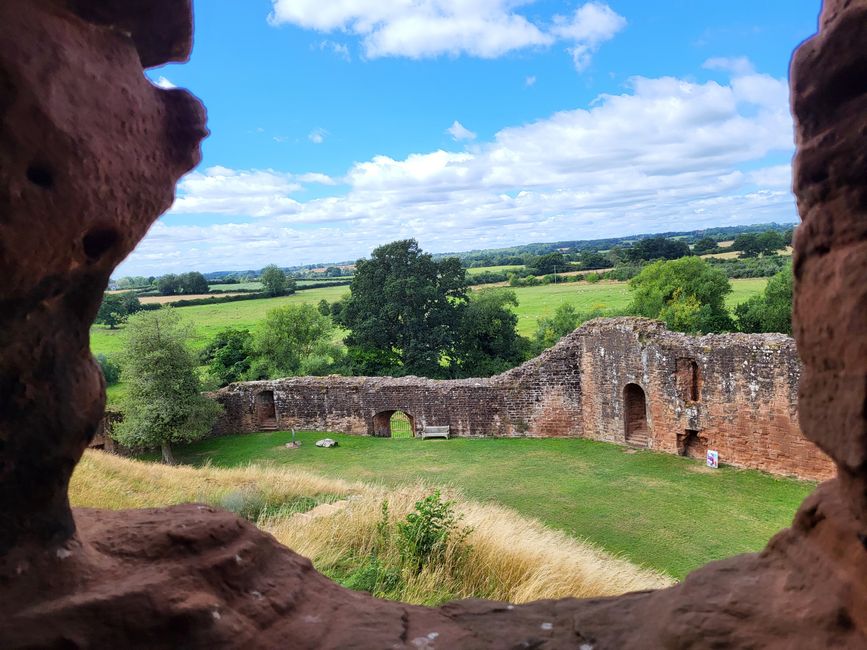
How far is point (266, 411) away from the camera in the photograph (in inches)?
869

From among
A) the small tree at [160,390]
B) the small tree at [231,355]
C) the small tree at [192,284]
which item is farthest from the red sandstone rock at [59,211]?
the small tree at [192,284]

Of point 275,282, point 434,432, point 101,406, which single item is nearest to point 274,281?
point 275,282

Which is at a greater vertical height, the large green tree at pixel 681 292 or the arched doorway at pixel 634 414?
the large green tree at pixel 681 292

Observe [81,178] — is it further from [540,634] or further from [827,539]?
[827,539]

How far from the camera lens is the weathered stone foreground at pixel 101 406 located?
1896 millimetres

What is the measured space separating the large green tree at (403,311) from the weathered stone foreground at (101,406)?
2579 centimetres

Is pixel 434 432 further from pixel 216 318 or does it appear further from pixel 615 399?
pixel 216 318

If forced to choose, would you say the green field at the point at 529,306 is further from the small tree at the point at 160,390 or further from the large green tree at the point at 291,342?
the small tree at the point at 160,390

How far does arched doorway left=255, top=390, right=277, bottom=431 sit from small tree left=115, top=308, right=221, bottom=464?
179cm

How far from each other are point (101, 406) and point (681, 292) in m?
35.6

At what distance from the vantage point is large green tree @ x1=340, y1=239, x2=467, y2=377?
28.8m

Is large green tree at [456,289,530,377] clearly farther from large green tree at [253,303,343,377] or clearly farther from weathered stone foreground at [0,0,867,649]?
weathered stone foreground at [0,0,867,649]

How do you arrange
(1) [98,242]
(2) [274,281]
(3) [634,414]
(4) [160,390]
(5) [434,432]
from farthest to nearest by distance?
(2) [274,281] < (4) [160,390] < (5) [434,432] < (3) [634,414] < (1) [98,242]

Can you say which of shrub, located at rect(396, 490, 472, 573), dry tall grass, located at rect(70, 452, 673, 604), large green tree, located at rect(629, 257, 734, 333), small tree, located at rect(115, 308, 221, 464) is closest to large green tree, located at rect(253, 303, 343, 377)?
small tree, located at rect(115, 308, 221, 464)
